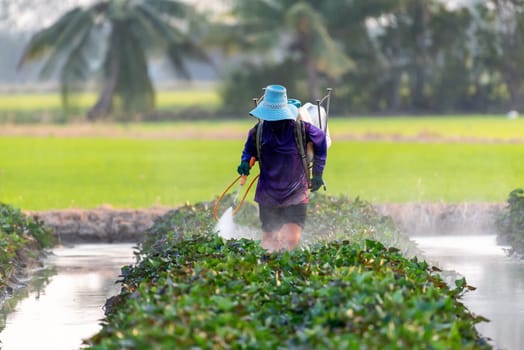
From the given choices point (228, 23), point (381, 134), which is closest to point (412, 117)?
point (228, 23)

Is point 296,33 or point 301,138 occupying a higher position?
point 296,33

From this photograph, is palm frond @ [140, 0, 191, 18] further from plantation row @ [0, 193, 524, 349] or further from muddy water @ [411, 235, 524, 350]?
plantation row @ [0, 193, 524, 349]

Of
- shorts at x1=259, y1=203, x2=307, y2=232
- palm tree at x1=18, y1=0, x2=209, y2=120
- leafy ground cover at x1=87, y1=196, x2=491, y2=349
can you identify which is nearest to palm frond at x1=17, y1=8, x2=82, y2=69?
palm tree at x1=18, y1=0, x2=209, y2=120

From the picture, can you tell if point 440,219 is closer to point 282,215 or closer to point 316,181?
point 282,215

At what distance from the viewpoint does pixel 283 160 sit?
12398mm

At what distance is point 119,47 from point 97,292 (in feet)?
167

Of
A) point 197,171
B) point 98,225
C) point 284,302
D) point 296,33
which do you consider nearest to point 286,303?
point 284,302

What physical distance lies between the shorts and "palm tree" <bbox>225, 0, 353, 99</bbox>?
51.3 meters

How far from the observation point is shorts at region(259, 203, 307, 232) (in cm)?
1255

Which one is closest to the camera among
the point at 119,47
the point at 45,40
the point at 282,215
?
the point at 282,215

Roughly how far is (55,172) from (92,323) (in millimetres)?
19155

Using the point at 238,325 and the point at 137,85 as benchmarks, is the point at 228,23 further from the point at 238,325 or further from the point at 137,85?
the point at 238,325

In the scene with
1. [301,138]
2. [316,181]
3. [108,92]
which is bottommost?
[316,181]

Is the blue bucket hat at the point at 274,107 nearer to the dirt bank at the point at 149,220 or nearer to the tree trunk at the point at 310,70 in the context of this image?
the dirt bank at the point at 149,220
